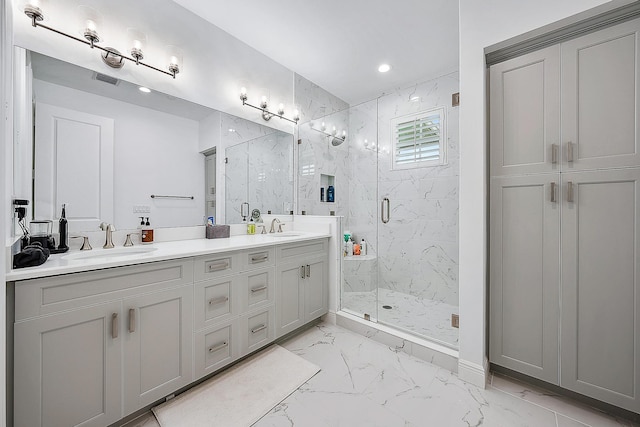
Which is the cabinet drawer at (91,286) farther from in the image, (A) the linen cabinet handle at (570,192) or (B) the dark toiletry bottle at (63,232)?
(A) the linen cabinet handle at (570,192)

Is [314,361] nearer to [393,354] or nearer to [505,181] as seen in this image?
[393,354]

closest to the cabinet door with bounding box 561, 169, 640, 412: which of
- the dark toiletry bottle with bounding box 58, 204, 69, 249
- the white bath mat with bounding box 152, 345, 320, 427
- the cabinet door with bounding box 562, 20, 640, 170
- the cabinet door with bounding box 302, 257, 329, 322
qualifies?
the cabinet door with bounding box 562, 20, 640, 170

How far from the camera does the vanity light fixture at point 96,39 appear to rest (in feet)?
4.76

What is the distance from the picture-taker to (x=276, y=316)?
2.07 m

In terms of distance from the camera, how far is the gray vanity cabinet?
212 centimetres

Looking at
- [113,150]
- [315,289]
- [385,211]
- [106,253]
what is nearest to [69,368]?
[106,253]

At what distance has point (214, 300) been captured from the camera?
1657 millimetres

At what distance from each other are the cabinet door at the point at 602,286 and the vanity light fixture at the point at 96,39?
9.15ft

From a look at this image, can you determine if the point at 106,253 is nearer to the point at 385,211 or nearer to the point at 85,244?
the point at 85,244

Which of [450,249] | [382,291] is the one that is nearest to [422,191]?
[450,249]

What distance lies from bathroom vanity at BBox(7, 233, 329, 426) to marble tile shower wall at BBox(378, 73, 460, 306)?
1.85m

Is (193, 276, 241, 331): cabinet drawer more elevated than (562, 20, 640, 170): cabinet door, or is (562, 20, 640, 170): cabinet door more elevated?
(562, 20, 640, 170): cabinet door

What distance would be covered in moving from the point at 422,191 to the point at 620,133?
6.06 ft

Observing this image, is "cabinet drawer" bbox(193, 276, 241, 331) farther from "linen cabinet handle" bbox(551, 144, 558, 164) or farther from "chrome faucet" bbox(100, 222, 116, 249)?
"linen cabinet handle" bbox(551, 144, 558, 164)
